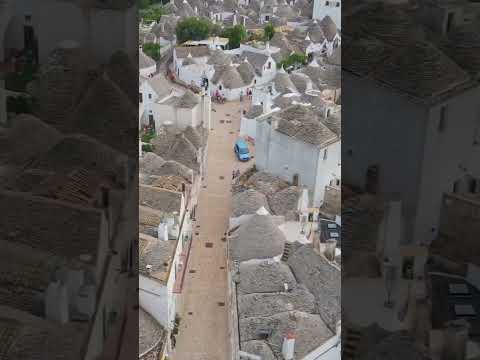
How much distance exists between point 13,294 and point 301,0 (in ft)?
45.0

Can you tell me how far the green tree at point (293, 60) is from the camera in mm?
10234

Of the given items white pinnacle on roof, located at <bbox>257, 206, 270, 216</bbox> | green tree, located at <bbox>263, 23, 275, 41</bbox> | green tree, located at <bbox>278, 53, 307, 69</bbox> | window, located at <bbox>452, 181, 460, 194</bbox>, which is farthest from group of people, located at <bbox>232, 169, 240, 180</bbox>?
green tree, located at <bbox>263, 23, 275, 41</bbox>

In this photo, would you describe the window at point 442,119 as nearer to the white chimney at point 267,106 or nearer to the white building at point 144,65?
the white building at point 144,65

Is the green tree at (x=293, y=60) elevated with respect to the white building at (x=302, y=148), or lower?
lower

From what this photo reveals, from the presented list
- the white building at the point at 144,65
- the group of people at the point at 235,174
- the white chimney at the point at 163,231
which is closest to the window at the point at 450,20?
the white chimney at the point at 163,231

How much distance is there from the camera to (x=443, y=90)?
4.37 feet

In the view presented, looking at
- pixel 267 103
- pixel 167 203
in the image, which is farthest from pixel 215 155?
pixel 167 203

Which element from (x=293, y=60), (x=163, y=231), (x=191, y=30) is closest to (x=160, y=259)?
(x=163, y=231)

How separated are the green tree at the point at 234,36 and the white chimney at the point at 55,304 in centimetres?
980

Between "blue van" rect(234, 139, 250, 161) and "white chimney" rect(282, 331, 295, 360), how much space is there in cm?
119

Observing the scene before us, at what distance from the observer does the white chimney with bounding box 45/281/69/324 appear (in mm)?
1165

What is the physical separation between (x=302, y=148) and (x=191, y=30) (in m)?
6.39

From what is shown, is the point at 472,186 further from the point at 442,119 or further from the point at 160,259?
the point at 160,259

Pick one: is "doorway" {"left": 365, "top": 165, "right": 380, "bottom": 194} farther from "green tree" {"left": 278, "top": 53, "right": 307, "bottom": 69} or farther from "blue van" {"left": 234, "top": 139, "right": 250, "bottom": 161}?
"green tree" {"left": 278, "top": 53, "right": 307, "bottom": 69}
